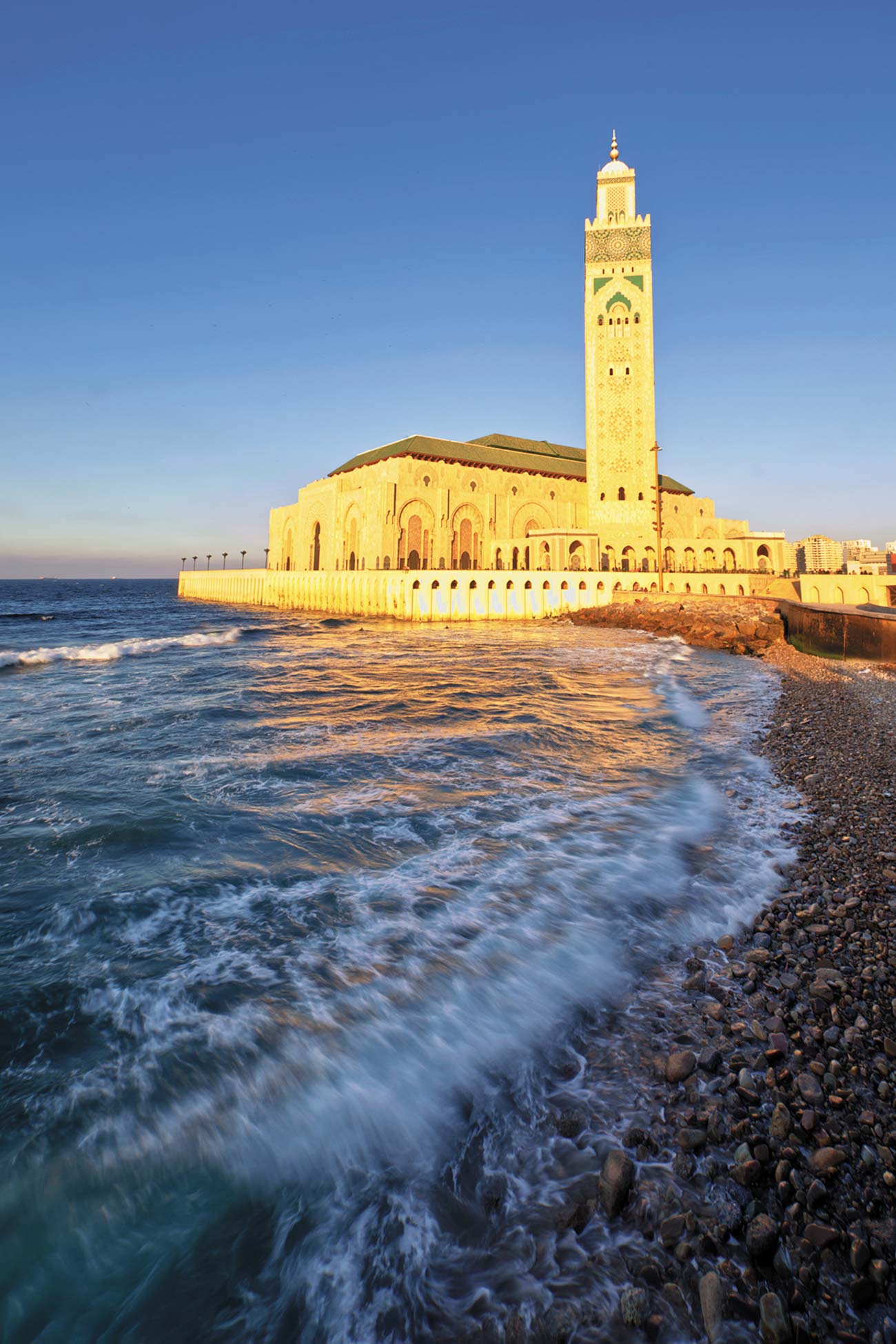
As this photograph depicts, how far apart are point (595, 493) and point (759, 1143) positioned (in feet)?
163

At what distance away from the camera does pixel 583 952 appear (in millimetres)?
3846

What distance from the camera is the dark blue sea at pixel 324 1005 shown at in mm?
2053

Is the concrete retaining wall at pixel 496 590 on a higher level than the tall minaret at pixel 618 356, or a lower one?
lower

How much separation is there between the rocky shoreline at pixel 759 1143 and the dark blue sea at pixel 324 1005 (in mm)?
135

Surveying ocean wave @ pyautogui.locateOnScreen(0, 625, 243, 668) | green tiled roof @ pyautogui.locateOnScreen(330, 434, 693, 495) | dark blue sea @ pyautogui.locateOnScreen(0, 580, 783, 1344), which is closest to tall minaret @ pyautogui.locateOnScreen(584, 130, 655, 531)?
green tiled roof @ pyautogui.locateOnScreen(330, 434, 693, 495)

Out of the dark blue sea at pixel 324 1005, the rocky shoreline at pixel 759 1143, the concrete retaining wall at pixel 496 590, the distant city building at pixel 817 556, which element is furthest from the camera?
the distant city building at pixel 817 556

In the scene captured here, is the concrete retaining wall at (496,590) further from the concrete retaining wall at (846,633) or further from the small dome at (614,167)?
the small dome at (614,167)

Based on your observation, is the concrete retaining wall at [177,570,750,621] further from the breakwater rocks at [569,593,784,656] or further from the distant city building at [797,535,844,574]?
the distant city building at [797,535,844,574]

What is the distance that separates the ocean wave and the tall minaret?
3220 cm

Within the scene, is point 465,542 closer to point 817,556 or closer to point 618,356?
point 618,356

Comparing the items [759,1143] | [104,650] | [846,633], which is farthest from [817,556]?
[759,1143]

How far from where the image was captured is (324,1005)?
342cm

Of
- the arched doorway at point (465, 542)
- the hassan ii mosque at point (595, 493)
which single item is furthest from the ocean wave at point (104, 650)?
the arched doorway at point (465, 542)

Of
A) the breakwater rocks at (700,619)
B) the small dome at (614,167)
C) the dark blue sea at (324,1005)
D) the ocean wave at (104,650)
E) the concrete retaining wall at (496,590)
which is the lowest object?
the dark blue sea at (324,1005)
